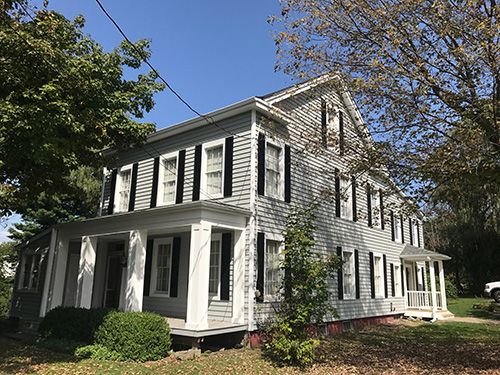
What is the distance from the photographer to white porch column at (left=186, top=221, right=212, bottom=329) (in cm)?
1048

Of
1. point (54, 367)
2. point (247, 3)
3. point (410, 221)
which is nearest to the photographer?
point (54, 367)

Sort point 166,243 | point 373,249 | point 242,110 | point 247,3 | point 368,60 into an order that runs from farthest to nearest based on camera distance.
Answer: point 373,249 → point 166,243 → point 242,110 → point 247,3 → point 368,60

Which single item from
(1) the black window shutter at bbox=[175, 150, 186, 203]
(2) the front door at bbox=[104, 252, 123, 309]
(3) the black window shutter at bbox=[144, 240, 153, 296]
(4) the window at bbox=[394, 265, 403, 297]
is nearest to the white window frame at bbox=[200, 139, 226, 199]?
(1) the black window shutter at bbox=[175, 150, 186, 203]

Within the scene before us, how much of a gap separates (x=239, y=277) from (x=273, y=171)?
3709mm

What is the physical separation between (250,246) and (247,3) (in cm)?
697

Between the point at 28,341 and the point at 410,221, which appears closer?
the point at 28,341

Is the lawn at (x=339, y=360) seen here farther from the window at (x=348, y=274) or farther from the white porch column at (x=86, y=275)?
the window at (x=348, y=274)

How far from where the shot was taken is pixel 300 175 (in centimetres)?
1480

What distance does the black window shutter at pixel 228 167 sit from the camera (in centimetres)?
1302

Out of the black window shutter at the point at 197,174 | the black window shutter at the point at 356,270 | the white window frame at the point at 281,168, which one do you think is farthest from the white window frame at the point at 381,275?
the black window shutter at the point at 197,174

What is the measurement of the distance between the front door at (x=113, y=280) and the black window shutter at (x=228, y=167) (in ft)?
19.9

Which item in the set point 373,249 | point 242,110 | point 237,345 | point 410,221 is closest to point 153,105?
point 242,110

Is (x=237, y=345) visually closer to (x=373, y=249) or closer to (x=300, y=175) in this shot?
(x=300, y=175)

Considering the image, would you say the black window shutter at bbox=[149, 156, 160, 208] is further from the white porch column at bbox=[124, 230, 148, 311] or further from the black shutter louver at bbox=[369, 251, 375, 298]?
the black shutter louver at bbox=[369, 251, 375, 298]
